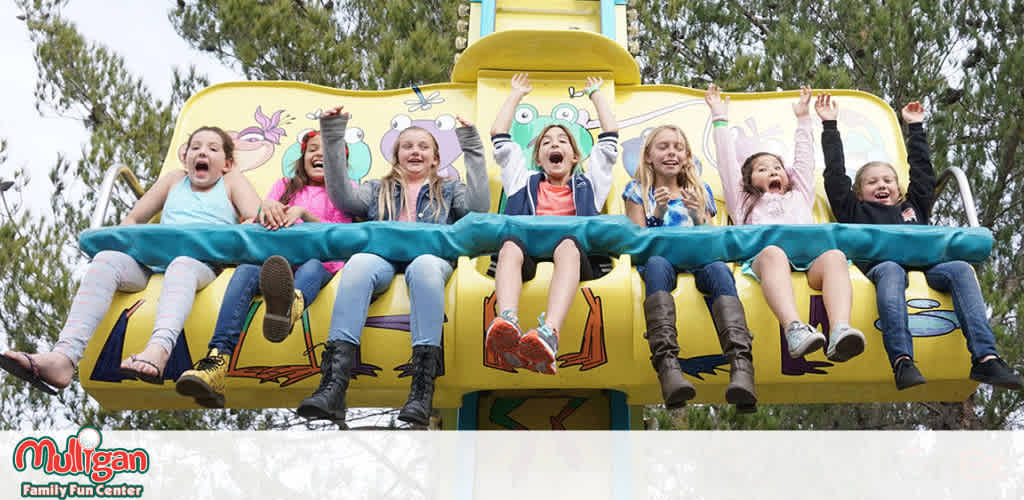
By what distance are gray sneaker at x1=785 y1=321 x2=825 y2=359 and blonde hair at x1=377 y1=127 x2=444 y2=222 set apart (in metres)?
1.37

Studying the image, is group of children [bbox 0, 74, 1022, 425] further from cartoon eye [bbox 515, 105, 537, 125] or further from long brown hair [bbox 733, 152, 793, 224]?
cartoon eye [bbox 515, 105, 537, 125]

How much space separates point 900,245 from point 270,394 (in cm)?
213

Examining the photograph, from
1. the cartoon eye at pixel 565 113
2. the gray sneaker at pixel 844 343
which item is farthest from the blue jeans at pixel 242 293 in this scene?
the gray sneaker at pixel 844 343

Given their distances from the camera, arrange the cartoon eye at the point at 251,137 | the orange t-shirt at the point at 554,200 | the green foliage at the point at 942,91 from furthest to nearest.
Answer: the green foliage at the point at 942,91 → the cartoon eye at the point at 251,137 → the orange t-shirt at the point at 554,200

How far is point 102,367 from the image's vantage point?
3100mm

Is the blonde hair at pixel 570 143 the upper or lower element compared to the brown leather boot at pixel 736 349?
upper

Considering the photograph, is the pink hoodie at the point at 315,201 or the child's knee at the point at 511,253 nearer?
the child's knee at the point at 511,253

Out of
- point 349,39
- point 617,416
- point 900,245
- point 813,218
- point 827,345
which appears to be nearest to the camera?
point 827,345

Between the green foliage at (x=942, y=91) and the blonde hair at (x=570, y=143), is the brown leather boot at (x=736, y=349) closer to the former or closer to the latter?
the blonde hair at (x=570, y=143)

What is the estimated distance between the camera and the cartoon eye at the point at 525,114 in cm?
410

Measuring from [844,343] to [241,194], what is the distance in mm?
2246

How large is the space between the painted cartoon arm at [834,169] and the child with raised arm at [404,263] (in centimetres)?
139

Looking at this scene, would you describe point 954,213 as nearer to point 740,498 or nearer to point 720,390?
point 740,498

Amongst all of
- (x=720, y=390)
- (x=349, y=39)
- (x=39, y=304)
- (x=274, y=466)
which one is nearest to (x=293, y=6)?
(x=349, y=39)
